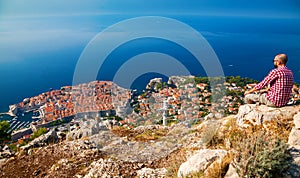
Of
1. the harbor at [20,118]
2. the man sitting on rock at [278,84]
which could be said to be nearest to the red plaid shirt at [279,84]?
the man sitting on rock at [278,84]

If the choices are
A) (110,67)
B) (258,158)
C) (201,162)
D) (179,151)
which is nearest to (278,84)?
(258,158)

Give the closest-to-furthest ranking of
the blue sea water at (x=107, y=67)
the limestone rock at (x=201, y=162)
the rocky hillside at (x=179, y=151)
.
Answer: the rocky hillside at (x=179, y=151) < the limestone rock at (x=201, y=162) < the blue sea water at (x=107, y=67)

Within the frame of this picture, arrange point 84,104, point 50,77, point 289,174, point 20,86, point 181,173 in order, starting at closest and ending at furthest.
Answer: point 289,174 → point 181,173 → point 84,104 → point 20,86 → point 50,77

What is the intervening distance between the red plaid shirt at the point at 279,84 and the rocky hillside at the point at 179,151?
0.74 ft

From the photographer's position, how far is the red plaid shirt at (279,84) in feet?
14.5

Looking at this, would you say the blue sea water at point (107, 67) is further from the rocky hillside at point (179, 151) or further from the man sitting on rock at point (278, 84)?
the man sitting on rock at point (278, 84)

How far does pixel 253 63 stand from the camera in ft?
219

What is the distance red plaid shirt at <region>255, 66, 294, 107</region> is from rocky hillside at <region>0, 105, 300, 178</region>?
227 mm

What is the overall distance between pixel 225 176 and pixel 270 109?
101 inches

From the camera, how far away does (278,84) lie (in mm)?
4516

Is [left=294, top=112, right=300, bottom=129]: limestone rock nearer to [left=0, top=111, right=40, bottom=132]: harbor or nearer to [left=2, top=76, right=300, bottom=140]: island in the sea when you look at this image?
[left=2, top=76, right=300, bottom=140]: island in the sea

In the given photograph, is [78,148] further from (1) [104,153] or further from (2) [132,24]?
(2) [132,24]

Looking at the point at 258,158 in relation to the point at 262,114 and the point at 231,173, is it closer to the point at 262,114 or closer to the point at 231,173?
the point at 231,173

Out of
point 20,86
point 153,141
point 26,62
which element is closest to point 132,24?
point 153,141
